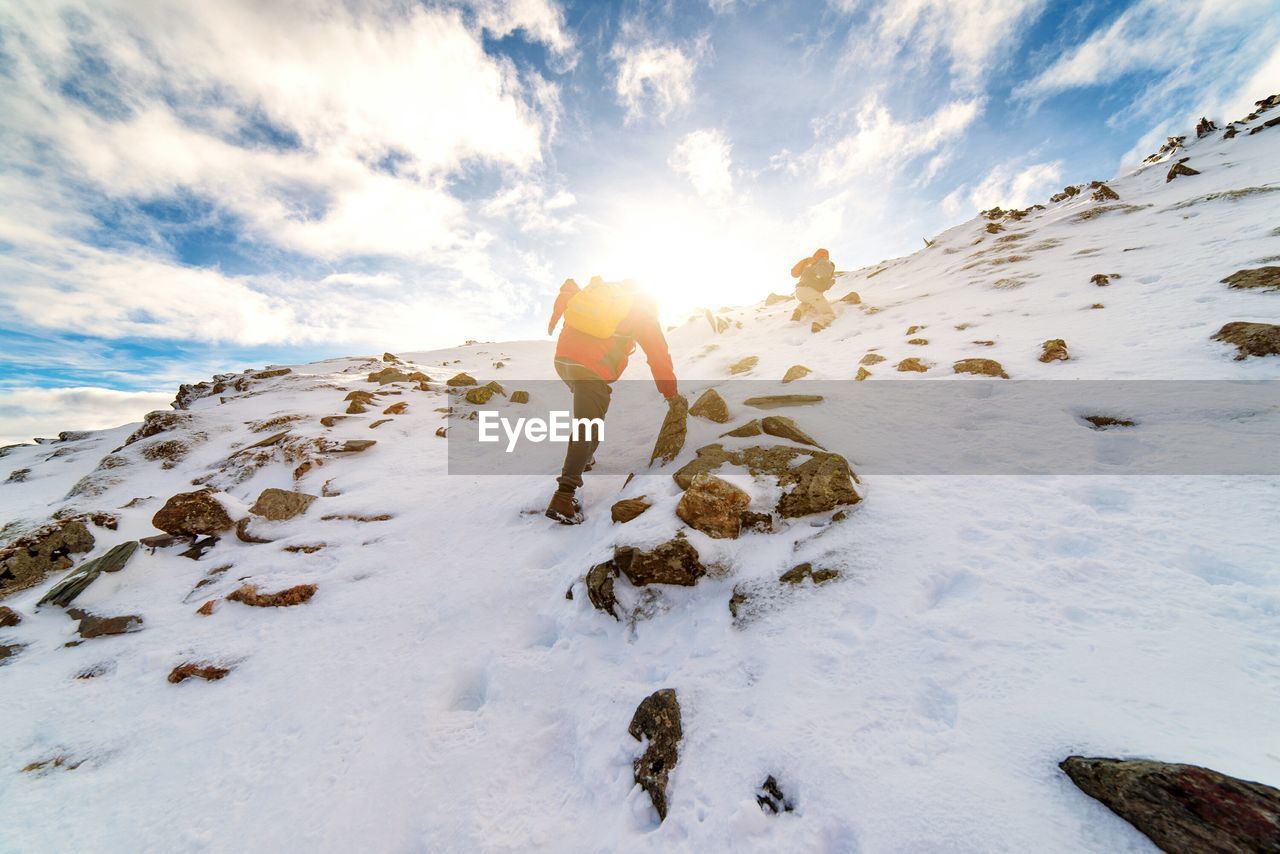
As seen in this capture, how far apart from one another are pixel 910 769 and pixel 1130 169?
43988 millimetres

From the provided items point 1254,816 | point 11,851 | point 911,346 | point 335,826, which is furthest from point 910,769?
point 911,346

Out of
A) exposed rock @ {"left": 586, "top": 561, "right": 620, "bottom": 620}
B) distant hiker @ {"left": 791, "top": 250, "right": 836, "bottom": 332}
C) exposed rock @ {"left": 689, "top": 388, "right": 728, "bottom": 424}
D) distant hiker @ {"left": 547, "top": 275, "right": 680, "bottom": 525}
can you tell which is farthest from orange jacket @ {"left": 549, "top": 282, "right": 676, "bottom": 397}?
distant hiker @ {"left": 791, "top": 250, "right": 836, "bottom": 332}

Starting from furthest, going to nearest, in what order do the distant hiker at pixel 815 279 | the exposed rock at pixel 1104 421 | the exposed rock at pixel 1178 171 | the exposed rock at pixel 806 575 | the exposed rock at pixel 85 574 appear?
the exposed rock at pixel 1178 171 < the distant hiker at pixel 815 279 < the exposed rock at pixel 85 574 < the exposed rock at pixel 1104 421 < the exposed rock at pixel 806 575

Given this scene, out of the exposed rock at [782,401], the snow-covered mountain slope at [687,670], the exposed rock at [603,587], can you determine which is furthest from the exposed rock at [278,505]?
the exposed rock at [782,401]

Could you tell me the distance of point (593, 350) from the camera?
6586mm

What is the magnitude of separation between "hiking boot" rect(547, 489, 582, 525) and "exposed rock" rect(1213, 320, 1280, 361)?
9280 millimetres

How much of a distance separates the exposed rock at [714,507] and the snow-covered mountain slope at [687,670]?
0.25 metres

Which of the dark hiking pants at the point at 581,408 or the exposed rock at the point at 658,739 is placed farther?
the dark hiking pants at the point at 581,408

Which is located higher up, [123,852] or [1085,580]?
[1085,580]

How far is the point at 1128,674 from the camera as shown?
2447 millimetres

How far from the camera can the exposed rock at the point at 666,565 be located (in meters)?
4.27

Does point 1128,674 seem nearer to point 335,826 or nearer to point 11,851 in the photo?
point 335,826

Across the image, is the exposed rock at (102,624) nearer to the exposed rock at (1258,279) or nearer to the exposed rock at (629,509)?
the exposed rock at (629,509)

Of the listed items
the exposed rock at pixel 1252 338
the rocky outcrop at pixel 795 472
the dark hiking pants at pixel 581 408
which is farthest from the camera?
the dark hiking pants at pixel 581 408
